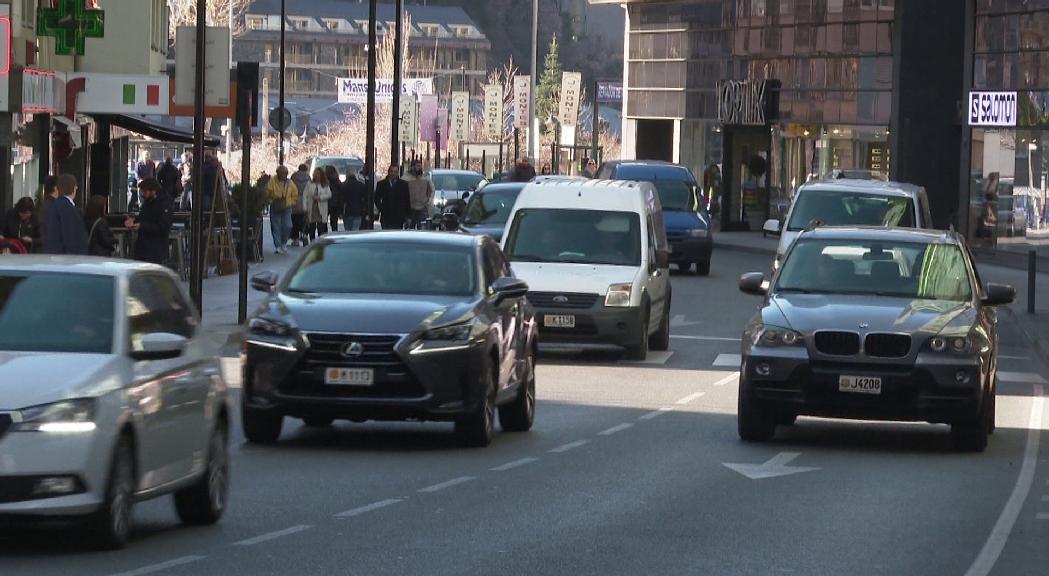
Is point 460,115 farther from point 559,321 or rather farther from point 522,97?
point 559,321

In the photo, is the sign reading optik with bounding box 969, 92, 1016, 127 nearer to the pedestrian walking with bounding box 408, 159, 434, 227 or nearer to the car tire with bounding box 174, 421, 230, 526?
the pedestrian walking with bounding box 408, 159, 434, 227

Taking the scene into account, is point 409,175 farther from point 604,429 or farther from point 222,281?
point 604,429

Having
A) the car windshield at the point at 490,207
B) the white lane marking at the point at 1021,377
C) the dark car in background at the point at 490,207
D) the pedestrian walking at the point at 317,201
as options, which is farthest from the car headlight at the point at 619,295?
the pedestrian walking at the point at 317,201

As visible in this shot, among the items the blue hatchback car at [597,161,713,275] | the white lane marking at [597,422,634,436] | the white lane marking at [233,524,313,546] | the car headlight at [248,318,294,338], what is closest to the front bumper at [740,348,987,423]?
the white lane marking at [597,422,634,436]

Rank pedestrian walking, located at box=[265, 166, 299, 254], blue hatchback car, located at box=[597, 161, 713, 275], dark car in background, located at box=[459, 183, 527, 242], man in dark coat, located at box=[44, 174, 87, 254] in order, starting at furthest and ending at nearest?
pedestrian walking, located at box=[265, 166, 299, 254] → blue hatchback car, located at box=[597, 161, 713, 275] → dark car in background, located at box=[459, 183, 527, 242] → man in dark coat, located at box=[44, 174, 87, 254]

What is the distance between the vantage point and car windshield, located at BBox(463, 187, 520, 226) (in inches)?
1366

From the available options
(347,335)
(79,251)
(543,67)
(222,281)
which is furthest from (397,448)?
(543,67)

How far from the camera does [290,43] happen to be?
165875mm

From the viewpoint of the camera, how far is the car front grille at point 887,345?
1606 cm

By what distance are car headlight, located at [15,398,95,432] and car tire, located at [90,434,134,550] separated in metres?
0.28

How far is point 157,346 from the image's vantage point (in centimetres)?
1062

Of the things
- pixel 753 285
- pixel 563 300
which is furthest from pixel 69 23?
pixel 753 285

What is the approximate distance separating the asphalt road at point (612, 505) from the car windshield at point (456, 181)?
36046mm

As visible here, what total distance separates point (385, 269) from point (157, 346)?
5881 millimetres
